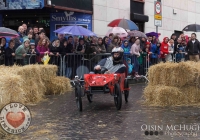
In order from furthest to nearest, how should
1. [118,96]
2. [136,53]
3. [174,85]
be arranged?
[136,53], [174,85], [118,96]

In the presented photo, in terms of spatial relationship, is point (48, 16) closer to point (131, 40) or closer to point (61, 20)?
point (61, 20)

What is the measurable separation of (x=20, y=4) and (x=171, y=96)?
10.0 metres

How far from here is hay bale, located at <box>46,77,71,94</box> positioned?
45.9 feet

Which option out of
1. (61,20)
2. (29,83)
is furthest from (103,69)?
(61,20)

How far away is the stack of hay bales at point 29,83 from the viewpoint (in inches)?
289

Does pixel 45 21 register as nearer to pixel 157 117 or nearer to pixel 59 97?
pixel 59 97

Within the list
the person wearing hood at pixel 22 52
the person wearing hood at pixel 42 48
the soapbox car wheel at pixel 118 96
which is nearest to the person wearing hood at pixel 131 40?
the person wearing hood at pixel 42 48

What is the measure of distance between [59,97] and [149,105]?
3459mm

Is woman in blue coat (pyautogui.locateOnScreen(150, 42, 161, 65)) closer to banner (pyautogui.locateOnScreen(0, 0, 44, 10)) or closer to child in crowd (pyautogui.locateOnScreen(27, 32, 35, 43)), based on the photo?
banner (pyautogui.locateOnScreen(0, 0, 44, 10))

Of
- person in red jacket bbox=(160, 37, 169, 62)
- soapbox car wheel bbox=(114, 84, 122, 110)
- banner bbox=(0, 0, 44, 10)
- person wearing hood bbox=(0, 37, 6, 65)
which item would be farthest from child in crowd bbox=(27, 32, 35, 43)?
person in red jacket bbox=(160, 37, 169, 62)

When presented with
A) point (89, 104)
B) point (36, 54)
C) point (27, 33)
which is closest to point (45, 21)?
point (27, 33)

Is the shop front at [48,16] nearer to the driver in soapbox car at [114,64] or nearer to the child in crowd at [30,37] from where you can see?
the child in crowd at [30,37]

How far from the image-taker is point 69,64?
16.4m

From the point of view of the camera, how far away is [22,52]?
14.8m
